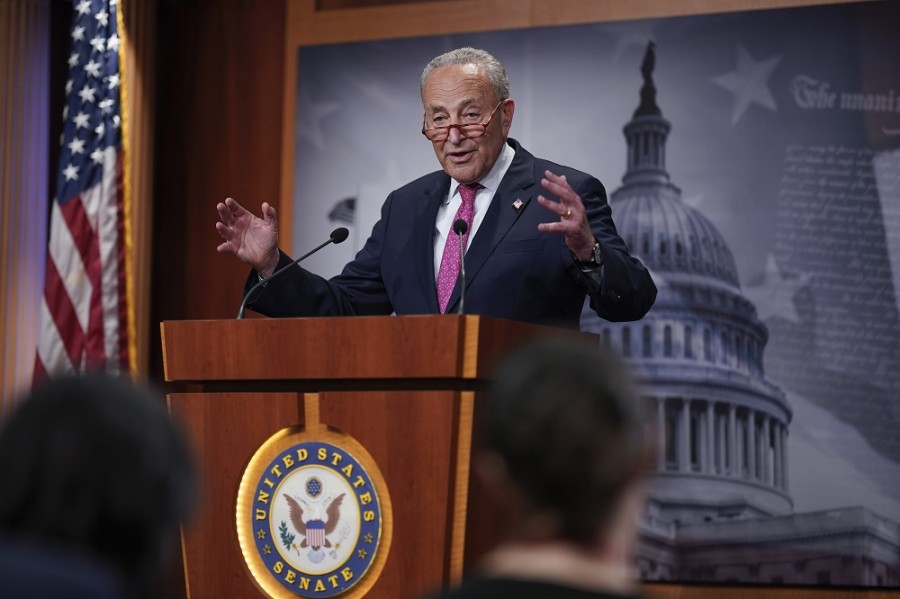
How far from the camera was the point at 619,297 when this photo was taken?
2.83 meters

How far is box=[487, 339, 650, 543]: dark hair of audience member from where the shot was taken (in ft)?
3.40

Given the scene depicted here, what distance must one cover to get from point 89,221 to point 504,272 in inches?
132

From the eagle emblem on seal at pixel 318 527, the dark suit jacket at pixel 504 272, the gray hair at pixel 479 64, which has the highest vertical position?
the gray hair at pixel 479 64

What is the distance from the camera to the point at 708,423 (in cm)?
536

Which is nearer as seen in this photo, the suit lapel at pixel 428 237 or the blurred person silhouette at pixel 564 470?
the blurred person silhouette at pixel 564 470

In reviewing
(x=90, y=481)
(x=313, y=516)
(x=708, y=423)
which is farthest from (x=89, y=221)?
(x=90, y=481)

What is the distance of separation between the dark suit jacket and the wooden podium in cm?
42

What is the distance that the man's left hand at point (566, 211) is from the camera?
8.53 feet

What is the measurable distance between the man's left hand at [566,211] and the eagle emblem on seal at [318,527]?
0.72 meters

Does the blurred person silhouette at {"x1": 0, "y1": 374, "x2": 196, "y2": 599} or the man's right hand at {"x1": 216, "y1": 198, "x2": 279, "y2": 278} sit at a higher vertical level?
the man's right hand at {"x1": 216, "y1": 198, "x2": 279, "y2": 278}

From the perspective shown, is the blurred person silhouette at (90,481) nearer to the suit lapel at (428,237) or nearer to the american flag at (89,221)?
the suit lapel at (428,237)

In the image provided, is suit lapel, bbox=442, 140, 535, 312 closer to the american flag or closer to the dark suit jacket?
the dark suit jacket

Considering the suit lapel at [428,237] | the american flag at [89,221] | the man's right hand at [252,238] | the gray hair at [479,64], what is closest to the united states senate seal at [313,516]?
the man's right hand at [252,238]

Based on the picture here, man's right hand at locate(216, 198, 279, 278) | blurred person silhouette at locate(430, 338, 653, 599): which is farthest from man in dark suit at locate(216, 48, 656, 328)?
blurred person silhouette at locate(430, 338, 653, 599)
